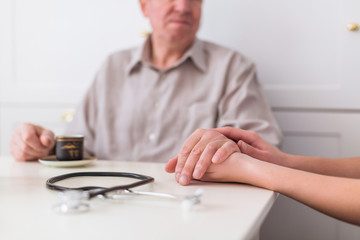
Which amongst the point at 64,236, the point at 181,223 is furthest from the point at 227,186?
the point at 64,236

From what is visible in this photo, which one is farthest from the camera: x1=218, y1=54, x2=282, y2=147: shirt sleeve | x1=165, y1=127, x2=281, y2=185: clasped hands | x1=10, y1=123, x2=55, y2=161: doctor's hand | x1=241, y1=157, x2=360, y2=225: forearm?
x1=218, y1=54, x2=282, y2=147: shirt sleeve

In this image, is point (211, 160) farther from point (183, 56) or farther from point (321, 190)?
point (183, 56)

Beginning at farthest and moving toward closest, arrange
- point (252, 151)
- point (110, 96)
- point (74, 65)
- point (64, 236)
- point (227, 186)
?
point (74, 65)
point (110, 96)
point (252, 151)
point (227, 186)
point (64, 236)

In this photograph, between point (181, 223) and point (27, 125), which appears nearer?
point (181, 223)

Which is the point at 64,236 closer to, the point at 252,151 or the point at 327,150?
the point at 252,151

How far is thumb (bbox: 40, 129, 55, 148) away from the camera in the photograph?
126cm

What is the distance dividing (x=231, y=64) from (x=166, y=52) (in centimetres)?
28

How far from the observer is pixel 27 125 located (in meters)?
1.31

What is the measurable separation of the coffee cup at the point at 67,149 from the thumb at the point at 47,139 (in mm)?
134

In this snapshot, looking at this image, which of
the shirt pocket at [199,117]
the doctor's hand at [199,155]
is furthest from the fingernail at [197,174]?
the shirt pocket at [199,117]

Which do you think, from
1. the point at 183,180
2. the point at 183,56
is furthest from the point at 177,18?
the point at 183,180

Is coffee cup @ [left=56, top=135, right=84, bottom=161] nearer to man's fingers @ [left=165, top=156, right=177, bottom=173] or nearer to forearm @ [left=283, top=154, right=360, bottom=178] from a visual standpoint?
man's fingers @ [left=165, top=156, right=177, bottom=173]

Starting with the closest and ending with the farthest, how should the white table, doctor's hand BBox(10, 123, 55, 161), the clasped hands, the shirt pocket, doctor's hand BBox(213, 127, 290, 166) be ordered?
the white table, the clasped hands, doctor's hand BBox(213, 127, 290, 166), doctor's hand BBox(10, 123, 55, 161), the shirt pocket

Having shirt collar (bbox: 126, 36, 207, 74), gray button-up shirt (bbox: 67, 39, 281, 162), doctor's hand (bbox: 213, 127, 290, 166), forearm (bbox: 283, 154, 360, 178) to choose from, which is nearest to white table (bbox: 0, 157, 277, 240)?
doctor's hand (bbox: 213, 127, 290, 166)
